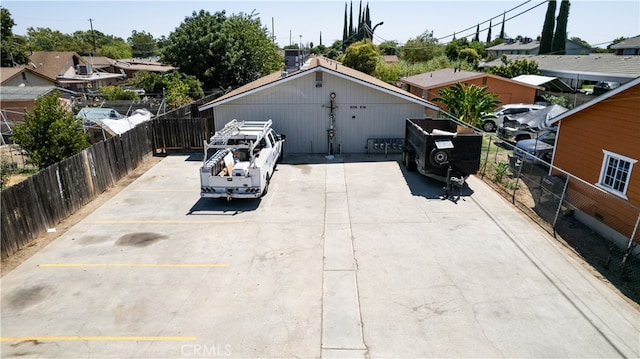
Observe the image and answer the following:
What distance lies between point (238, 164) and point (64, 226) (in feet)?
18.2

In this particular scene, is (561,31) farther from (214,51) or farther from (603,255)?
(603,255)

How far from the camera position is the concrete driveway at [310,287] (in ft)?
22.1

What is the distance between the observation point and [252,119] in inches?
763

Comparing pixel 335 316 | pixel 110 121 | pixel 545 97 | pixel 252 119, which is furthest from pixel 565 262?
pixel 545 97

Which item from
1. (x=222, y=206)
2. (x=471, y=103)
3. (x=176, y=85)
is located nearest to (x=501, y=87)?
(x=471, y=103)

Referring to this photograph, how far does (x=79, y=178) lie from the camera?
12570mm

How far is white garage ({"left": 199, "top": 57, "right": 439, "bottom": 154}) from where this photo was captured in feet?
61.3

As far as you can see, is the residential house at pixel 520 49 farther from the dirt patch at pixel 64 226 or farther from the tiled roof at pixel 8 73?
the tiled roof at pixel 8 73

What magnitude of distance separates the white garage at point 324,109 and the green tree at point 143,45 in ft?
406

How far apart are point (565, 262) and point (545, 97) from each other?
2508cm

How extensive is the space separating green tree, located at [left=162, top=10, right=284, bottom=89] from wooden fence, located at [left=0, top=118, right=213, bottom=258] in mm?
17778

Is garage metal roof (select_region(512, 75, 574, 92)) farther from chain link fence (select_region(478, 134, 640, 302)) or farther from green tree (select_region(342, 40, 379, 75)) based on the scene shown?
chain link fence (select_region(478, 134, 640, 302))

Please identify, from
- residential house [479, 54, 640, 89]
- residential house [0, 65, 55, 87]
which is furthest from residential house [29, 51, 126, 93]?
residential house [479, 54, 640, 89]

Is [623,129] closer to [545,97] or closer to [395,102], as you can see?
[395,102]
